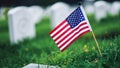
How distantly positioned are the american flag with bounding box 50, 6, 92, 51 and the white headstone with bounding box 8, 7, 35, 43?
5.03 meters

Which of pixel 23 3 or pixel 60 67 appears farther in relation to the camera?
pixel 23 3

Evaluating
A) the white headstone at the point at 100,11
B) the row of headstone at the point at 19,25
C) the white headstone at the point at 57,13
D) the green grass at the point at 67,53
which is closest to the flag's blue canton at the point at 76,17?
the green grass at the point at 67,53

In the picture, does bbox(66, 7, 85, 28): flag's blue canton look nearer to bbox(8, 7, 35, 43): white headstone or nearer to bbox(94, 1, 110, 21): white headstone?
bbox(8, 7, 35, 43): white headstone

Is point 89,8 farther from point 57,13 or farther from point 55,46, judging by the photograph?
point 55,46

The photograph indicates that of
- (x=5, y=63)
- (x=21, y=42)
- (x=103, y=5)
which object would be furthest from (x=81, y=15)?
(x=103, y=5)

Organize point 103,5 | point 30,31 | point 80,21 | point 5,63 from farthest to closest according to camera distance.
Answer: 1. point 103,5
2. point 30,31
3. point 5,63
4. point 80,21

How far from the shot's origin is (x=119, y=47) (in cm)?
701

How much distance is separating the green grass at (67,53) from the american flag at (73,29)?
42 centimetres

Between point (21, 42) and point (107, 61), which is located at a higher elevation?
point (21, 42)

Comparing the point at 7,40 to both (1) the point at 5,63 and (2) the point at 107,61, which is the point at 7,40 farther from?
Answer: (2) the point at 107,61

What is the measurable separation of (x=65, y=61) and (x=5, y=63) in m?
1.87

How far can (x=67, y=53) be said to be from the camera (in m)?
8.19

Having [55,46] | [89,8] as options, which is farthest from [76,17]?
[89,8]

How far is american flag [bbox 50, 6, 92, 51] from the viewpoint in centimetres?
684
